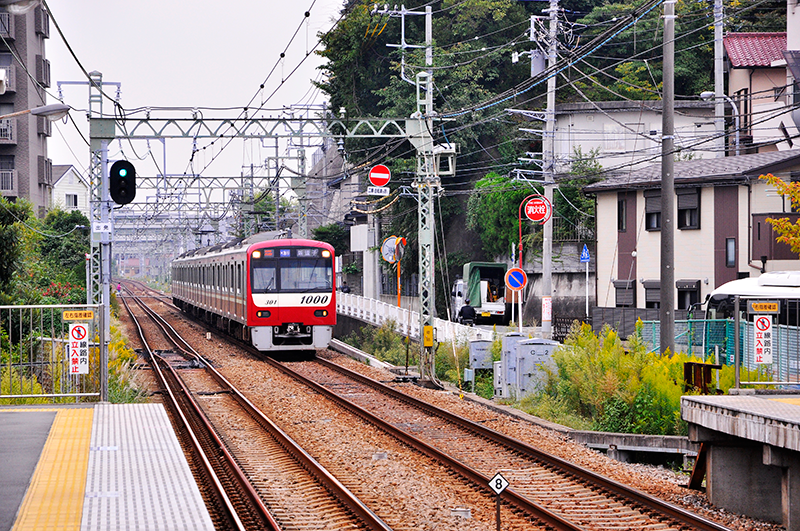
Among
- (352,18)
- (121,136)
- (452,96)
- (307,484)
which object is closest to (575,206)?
(452,96)

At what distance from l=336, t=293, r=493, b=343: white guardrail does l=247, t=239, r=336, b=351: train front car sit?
241 cm

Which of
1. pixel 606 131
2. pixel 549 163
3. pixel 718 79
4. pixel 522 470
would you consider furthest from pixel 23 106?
pixel 522 470

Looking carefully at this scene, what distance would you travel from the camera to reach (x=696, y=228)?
2627 centimetres

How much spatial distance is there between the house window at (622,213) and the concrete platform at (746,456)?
1907 cm

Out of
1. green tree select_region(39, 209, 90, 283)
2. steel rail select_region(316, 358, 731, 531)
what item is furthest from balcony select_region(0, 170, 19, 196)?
steel rail select_region(316, 358, 731, 531)

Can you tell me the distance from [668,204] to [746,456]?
594 centimetres

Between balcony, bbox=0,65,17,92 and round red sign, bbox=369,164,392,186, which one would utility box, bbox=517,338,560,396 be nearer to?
round red sign, bbox=369,164,392,186

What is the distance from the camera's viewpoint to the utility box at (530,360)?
636 inches

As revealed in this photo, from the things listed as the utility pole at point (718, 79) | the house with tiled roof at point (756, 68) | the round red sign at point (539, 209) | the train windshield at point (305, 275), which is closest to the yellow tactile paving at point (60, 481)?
the train windshield at point (305, 275)

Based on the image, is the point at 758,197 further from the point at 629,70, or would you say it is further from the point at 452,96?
the point at 629,70

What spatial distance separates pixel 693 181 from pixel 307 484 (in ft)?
62.2

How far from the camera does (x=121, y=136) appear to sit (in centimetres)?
2173

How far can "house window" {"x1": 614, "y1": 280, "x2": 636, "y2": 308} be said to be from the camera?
2850cm

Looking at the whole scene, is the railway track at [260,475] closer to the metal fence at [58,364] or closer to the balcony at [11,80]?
the metal fence at [58,364]
